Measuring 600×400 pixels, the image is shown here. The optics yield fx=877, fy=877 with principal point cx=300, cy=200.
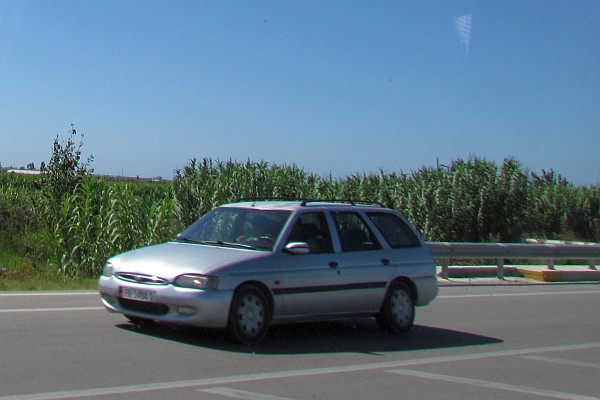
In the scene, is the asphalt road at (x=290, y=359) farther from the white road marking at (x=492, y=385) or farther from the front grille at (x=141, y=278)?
the front grille at (x=141, y=278)

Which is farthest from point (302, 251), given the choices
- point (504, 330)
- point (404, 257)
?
point (504, 330)

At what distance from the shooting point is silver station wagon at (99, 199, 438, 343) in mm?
9172

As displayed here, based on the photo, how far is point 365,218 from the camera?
11.3 m

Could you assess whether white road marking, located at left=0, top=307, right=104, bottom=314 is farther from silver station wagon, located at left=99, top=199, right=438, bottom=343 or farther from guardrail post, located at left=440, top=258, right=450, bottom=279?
guardrail post, located at left=440, top=258, right=450, bottom=279

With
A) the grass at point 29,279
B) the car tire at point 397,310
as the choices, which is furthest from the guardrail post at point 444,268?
the car tire at point 397,310

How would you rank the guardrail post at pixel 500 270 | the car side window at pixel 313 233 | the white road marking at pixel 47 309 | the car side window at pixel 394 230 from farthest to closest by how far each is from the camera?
the guardrail post at pixel 500 270 < the car side window at pixel 394 230 < the white road marking at pixel 47 309 < the car side window at pixel 313 233

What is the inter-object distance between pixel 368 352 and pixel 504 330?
10.5 ft

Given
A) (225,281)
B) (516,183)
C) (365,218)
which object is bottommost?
(225,281)

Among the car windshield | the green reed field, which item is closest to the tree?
the green reed field

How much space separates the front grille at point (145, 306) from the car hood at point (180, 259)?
0.31 meters

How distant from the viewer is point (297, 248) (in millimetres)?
9812

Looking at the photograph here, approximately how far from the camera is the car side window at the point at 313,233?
33.8 ft

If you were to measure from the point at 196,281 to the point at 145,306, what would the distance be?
0.67 meters

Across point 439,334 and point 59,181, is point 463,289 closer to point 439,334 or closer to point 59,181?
point 439,334
